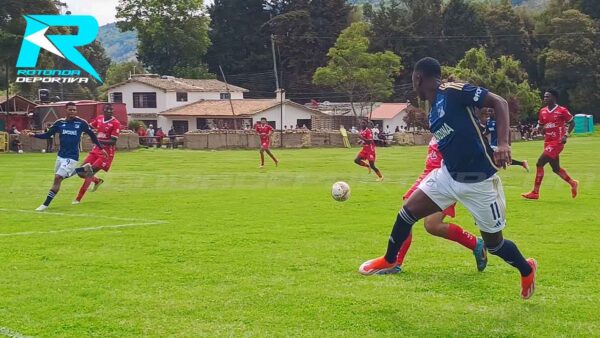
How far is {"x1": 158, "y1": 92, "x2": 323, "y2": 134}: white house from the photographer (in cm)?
7819

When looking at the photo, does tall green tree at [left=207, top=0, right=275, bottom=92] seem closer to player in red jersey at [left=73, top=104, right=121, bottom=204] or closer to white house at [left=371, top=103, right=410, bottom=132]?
white house at [left=371, top=103, right=410, bottom=132]

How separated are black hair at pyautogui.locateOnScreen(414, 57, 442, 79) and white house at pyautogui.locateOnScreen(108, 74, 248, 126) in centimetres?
7796

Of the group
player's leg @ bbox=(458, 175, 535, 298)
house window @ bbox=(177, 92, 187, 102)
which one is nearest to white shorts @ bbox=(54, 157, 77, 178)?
player's leg @ bbox=(458, 175, 535, 298)

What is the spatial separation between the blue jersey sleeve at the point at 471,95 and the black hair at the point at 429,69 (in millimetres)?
385

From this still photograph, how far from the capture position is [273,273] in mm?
9047

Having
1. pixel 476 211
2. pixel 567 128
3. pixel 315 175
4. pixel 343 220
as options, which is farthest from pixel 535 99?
pixel 476 211

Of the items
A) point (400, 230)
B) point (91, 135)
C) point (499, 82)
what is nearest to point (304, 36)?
point (499, 82)

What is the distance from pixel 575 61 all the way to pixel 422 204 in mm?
90566

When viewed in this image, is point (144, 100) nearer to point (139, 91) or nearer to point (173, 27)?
point (139, 91)

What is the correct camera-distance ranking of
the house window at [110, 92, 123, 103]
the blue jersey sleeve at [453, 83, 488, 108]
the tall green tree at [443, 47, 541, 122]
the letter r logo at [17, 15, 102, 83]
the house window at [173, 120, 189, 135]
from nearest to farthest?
the blue jersey sleeve at [453, 83, 488, 108] → the letter r logo at [17, 15, 102, 83] → the tall green tree at [443, 47, 541, 122] → the house window at [173, 120, 189, 135] → the house window at [110, 92, 123, 103]

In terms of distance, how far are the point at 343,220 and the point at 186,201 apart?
5.20 meters

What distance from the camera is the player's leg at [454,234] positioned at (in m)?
9.02

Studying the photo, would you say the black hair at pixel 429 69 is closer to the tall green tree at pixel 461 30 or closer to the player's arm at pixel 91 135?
the player's arm at pixel 91 135

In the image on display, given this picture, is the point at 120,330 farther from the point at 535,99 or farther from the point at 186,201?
the point at 535,99
